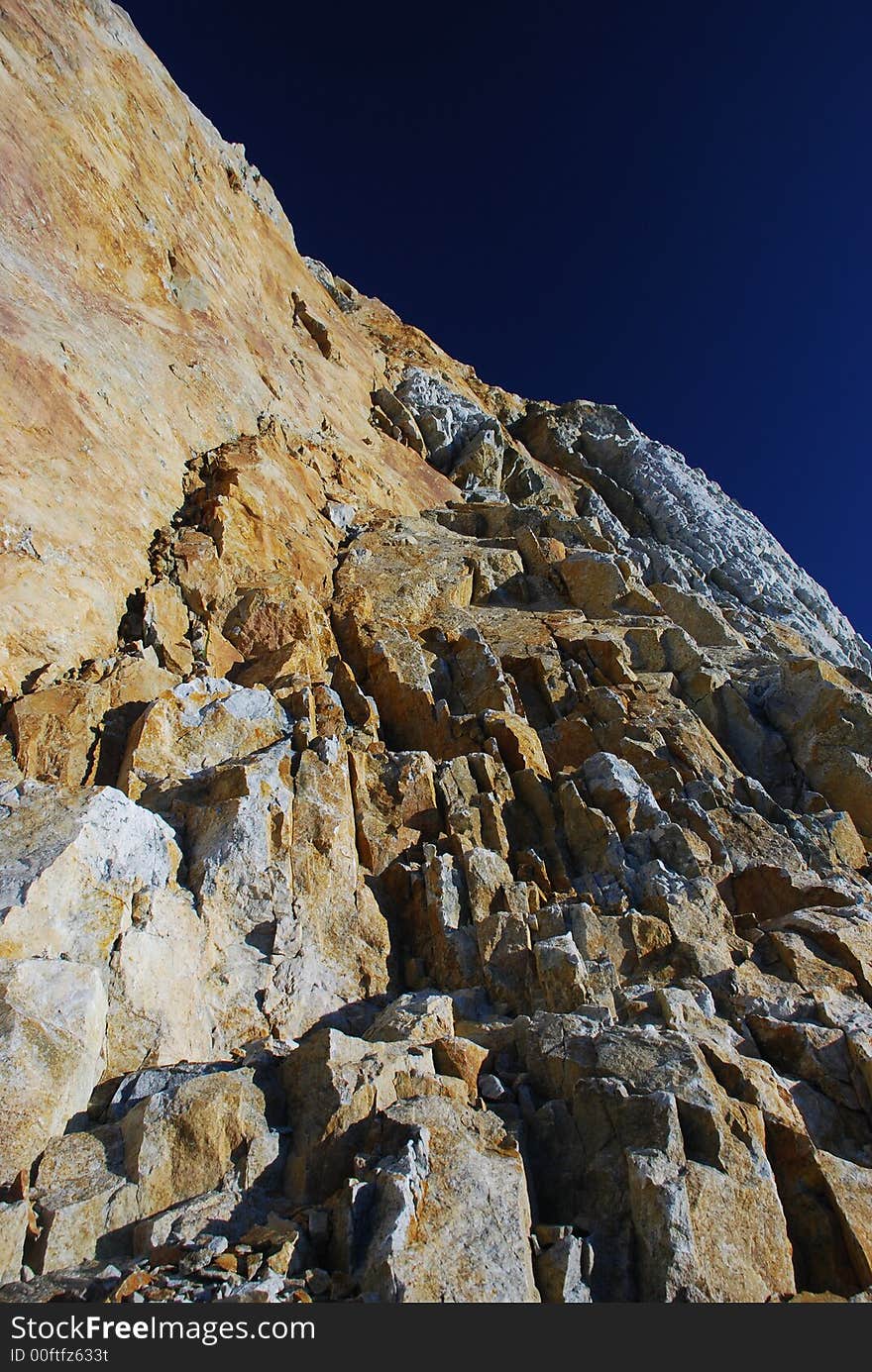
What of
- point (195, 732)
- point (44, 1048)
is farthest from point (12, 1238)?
point (195, 732)

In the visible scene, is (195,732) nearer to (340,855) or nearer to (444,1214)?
(340,855)

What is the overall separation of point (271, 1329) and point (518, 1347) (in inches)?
110

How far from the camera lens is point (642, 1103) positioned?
12.1 metres

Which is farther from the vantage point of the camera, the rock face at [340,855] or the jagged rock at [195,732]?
the jagged rock at [195,732]

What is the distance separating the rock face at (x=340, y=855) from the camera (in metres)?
10.4

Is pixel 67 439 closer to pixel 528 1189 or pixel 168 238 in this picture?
pixel 168 238

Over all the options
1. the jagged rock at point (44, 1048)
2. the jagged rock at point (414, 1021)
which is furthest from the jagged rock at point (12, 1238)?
the jagged rock at point (414, 1021)

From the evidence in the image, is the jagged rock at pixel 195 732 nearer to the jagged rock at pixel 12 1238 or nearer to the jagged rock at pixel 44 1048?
the jagged rock at pixel 44 1048

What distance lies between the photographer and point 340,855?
1972 centimetres

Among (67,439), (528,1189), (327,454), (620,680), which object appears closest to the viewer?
(528,1189)

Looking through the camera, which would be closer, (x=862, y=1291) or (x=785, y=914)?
(x=862, y=1291)

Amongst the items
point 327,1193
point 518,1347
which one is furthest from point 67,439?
point 518,1347

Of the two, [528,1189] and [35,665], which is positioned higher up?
[35,665]

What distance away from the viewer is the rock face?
34.0 feet
